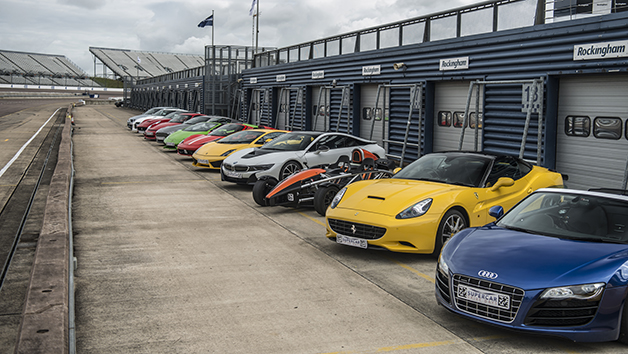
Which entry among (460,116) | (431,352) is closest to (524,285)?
(431,352)

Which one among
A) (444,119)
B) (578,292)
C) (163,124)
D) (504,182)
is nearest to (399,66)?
(444,119)

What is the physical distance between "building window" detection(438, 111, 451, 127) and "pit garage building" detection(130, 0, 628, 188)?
0.03m

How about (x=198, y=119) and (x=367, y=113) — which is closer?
(x=367, y=113)

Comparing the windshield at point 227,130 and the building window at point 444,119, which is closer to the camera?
the building window at point 444,119

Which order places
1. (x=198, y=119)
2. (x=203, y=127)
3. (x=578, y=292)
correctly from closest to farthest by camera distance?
(x=578, y=292) < (x=203, y=127) < (x=198, y=119)

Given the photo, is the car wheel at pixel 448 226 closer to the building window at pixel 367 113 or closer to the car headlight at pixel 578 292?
the car headlight at pixel 578 292

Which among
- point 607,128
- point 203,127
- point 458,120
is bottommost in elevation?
point 203,127

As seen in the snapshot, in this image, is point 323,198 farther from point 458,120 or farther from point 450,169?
point 458,120

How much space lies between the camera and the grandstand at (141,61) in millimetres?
140250

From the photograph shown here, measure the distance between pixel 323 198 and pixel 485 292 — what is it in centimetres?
Answer: 557

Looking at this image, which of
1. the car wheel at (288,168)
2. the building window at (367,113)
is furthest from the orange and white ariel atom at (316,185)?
the building window at (367,113)

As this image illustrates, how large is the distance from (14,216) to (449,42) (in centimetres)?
1131

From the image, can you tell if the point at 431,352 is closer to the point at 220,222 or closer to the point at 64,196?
the point at 220,222

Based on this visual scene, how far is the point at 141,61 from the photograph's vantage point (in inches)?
5635
